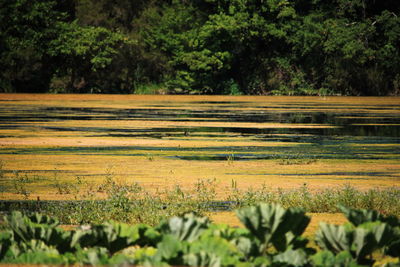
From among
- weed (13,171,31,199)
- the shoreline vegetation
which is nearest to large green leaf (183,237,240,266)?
the shoreline vegetation

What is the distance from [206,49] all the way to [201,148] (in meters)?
23.9

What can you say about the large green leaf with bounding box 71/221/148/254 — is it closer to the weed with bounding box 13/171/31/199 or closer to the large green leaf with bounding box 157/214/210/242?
the large green leaf with bounding box 157/214/210/242

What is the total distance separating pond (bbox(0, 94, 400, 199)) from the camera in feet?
32.7

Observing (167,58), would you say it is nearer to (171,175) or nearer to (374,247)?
(171,175)

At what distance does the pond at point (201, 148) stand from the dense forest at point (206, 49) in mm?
12258

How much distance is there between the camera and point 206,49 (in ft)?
122

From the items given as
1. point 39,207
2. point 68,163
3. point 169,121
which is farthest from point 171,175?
point 169,121

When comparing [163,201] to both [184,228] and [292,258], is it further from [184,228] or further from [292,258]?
[292,258]

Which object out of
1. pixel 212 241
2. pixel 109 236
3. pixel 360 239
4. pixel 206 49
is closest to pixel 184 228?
pixel 212 241

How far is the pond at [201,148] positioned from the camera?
32.7ft

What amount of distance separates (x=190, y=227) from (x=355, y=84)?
33.8 metres

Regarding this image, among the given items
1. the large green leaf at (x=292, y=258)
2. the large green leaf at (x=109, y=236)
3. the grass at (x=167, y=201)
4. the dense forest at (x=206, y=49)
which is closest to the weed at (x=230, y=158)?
the grass at (x=167, y=201)

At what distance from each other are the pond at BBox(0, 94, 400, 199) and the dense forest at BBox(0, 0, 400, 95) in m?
12.3

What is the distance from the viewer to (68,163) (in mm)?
11281
